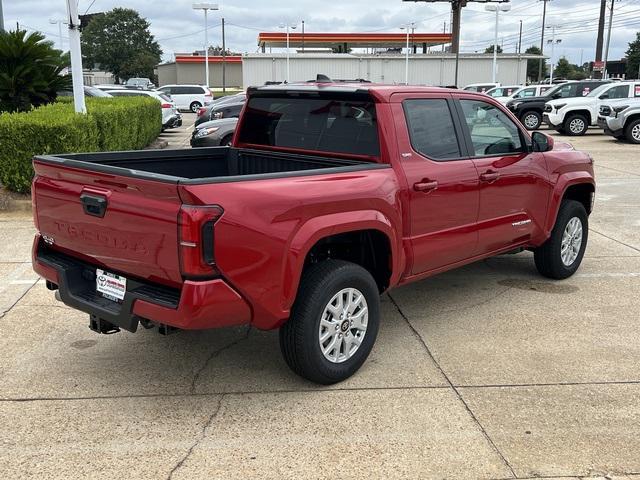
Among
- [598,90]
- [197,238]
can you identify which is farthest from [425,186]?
[598,90]

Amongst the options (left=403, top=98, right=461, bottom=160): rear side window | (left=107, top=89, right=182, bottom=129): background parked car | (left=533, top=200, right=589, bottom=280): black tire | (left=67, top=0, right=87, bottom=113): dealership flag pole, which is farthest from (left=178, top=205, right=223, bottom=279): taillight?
(left=107, top=89, right=182, bottom=129): background parked car

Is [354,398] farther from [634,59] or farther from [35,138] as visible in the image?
[634,59]

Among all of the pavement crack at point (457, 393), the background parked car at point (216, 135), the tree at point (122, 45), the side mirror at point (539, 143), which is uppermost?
the tree at point (122, 45)

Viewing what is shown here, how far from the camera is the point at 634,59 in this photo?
78.4 m

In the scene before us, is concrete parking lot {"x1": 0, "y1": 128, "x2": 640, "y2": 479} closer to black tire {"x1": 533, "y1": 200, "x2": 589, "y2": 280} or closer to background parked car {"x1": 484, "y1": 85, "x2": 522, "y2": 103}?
black tire {"x1": 533, "y1": 200, "x2": 589, "y2": 280}

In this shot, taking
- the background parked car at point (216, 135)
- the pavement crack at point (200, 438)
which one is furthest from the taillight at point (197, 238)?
the background parked car at point (216, 135)

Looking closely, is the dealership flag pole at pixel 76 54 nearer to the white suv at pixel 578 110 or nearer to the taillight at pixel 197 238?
the taillight at pixel 197 238

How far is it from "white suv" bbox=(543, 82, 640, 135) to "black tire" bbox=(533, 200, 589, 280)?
59.3 feet

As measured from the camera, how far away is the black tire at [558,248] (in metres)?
6.15

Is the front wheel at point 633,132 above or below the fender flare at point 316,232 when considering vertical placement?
below

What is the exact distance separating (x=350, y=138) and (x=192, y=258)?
1.80 meters

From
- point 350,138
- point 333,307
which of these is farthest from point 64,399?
point 350,138

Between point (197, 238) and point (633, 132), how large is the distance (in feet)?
66.0

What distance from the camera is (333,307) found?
400cm
